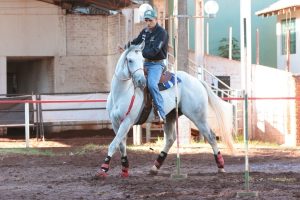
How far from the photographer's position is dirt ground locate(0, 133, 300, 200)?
9.23 m

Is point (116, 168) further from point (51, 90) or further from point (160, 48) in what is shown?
point (51, 90)

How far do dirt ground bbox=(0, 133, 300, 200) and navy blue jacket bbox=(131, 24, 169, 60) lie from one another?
2.01 meters

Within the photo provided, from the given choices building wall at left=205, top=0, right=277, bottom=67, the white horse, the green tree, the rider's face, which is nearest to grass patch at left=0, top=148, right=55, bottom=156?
the white horse

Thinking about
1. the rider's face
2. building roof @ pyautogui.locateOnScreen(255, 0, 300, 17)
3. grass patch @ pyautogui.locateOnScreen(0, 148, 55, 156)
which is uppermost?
building roof @ pyautogui.locateOnScreen(255, 0, 300, 17)

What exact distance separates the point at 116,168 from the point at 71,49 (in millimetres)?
13845

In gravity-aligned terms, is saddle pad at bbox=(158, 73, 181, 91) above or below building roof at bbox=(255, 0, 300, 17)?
below

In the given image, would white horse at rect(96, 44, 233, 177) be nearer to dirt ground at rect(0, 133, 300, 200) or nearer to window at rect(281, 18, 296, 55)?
dirt ground at rect(0, 133, 300, 200)

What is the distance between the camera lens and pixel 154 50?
11.6 metres

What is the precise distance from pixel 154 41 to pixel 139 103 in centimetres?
104

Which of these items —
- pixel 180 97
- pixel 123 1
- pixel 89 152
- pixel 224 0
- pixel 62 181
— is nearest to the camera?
pixel 62 181

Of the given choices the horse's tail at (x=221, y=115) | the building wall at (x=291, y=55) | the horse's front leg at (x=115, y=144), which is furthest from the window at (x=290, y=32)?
the horse's front leg at (x=115, y=144)

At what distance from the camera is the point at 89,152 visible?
16578 mm

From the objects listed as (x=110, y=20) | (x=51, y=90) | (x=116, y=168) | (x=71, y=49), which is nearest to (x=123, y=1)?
(x=110, y=20)

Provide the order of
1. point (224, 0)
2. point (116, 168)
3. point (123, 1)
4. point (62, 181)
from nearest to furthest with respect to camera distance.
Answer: point (62, 181)
point (116, 168)
point (123, 1)
point (224, 0)
